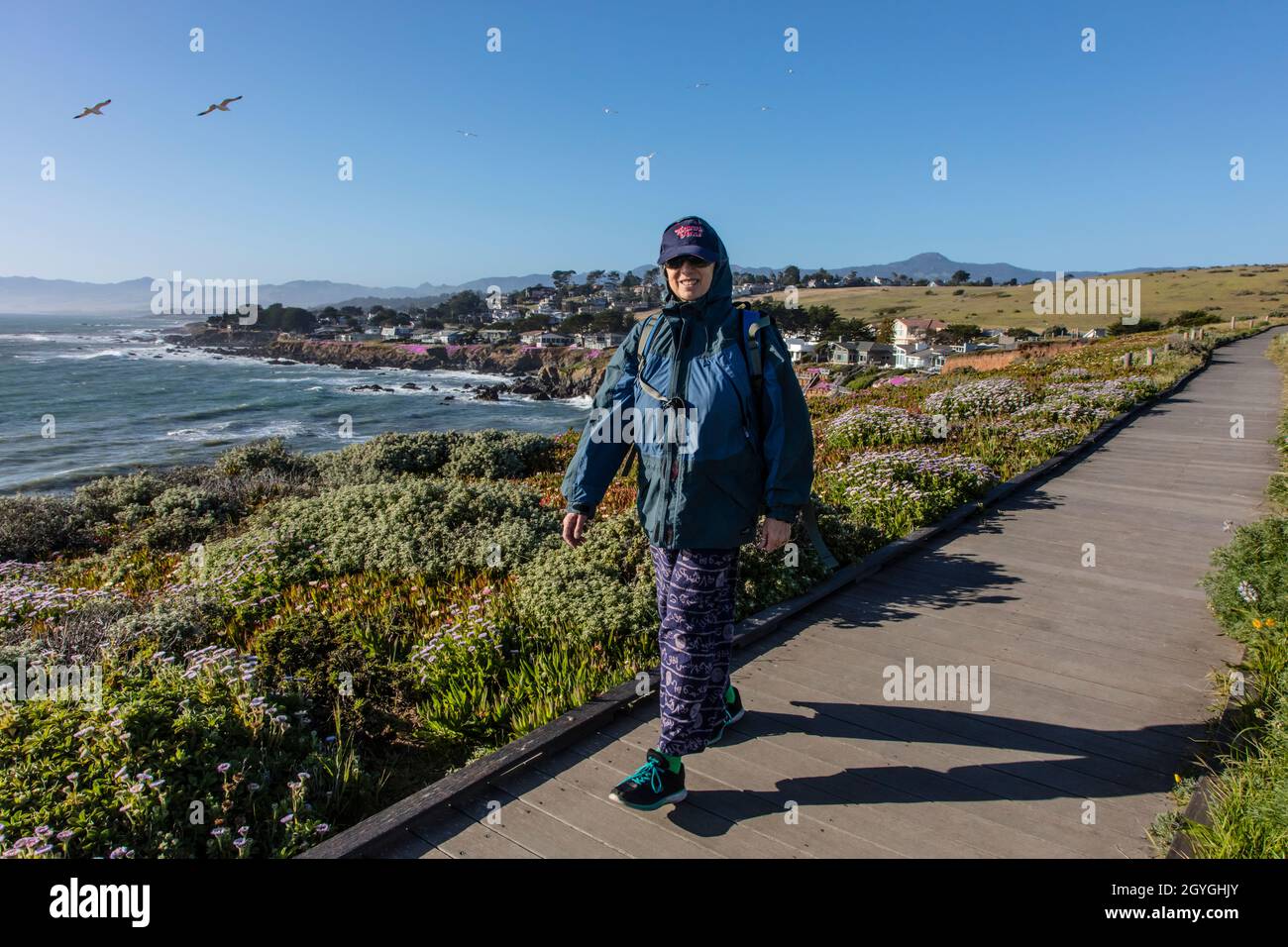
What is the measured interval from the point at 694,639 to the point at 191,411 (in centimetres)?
5769

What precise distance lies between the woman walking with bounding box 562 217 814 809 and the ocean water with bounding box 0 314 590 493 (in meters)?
29.0

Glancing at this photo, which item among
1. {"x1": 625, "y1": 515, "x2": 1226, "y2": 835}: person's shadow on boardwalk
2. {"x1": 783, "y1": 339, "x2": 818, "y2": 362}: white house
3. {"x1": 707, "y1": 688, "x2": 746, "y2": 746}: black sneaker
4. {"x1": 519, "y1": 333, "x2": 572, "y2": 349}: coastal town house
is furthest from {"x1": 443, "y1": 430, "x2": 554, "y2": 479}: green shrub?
{"x1": 519, "y1": 333, "x2": 572, "y2": 349}: coastal town house

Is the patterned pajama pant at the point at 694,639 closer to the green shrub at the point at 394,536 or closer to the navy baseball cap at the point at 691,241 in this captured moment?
the navy baseball cap at the point at 691,241

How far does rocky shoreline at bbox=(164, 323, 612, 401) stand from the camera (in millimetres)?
73250

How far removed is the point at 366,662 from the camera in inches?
187

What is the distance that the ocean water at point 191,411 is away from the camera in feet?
113

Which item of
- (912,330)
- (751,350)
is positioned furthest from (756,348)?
(912,330)

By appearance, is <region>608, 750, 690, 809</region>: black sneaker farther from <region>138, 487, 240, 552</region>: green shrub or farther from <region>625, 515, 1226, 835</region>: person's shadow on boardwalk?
<region>138, 487, 240, 552</region>: green shrub

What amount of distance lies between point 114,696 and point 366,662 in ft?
4.51

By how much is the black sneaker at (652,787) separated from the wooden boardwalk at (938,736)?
0.17 ft

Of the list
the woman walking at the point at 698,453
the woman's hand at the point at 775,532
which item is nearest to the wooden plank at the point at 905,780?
the woman walking at the point at 698,453
